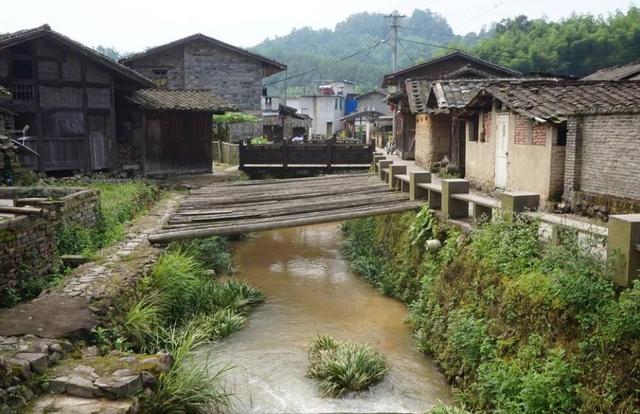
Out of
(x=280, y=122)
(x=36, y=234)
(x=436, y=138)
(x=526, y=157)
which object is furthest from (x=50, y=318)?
(x=280, y=122)

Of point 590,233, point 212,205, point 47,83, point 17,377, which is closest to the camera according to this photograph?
point 17,377

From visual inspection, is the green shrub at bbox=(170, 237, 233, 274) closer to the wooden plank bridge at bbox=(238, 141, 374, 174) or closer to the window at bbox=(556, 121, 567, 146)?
the window at bbox=(556, 121, 567, 146)

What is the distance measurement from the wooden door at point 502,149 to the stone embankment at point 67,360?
29.9ft

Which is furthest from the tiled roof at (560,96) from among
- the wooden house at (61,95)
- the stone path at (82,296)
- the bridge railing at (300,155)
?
the wooden house at (61,95)

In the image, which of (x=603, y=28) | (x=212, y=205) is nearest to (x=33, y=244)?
(x=212, y=205)

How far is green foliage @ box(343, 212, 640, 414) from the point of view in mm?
5645

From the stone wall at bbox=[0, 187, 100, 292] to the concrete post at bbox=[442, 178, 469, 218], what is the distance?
6769 mm

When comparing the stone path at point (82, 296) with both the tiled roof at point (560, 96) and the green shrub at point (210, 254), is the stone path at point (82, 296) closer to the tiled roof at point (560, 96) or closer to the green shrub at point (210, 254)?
the green shrub at point (210, 254)

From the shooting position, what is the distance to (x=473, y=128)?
55.2 feet

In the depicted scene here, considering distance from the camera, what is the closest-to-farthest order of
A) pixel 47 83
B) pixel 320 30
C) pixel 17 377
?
pixel 17 377
pixel 47 83
pixel 320 30

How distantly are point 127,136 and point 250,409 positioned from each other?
15599mm

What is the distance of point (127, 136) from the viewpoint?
21156mm

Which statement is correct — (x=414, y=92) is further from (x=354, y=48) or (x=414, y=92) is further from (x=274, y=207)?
(x=354, y=48)

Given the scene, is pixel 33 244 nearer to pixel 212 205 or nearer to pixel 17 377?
pixel 17 377
